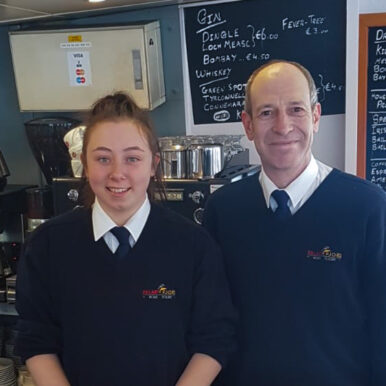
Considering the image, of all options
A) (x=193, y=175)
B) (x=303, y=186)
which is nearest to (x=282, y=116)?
(x=303, y=186)

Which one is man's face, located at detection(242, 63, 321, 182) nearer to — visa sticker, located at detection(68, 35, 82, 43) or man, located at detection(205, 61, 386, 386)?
man, located at detection(205, 61, 386, 386)

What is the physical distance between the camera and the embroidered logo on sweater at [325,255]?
1195 millimetres

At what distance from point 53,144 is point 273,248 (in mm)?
1523

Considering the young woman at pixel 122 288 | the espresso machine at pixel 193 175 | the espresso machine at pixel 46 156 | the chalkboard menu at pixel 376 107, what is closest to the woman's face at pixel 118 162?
the young woman at pixel 122 288

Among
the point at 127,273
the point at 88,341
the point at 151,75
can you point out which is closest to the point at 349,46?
the point at 151,75

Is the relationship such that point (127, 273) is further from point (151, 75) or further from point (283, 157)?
point (151, 75)

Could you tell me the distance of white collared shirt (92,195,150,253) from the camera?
4.04 feet

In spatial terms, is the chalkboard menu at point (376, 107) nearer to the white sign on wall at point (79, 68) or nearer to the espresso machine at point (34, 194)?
the white sign on wall at point (79, 68)

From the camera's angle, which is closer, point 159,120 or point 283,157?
point 283,157

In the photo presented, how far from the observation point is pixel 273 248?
125cm

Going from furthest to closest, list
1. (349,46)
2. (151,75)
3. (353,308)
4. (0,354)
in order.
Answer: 1. (0,354)
2. (151,75)
3. (349,46)
4. (353,308)

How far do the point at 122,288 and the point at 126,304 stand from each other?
1.4 inches

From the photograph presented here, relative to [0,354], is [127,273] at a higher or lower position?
higher

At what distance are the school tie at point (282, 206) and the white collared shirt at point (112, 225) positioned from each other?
311 millimetres
